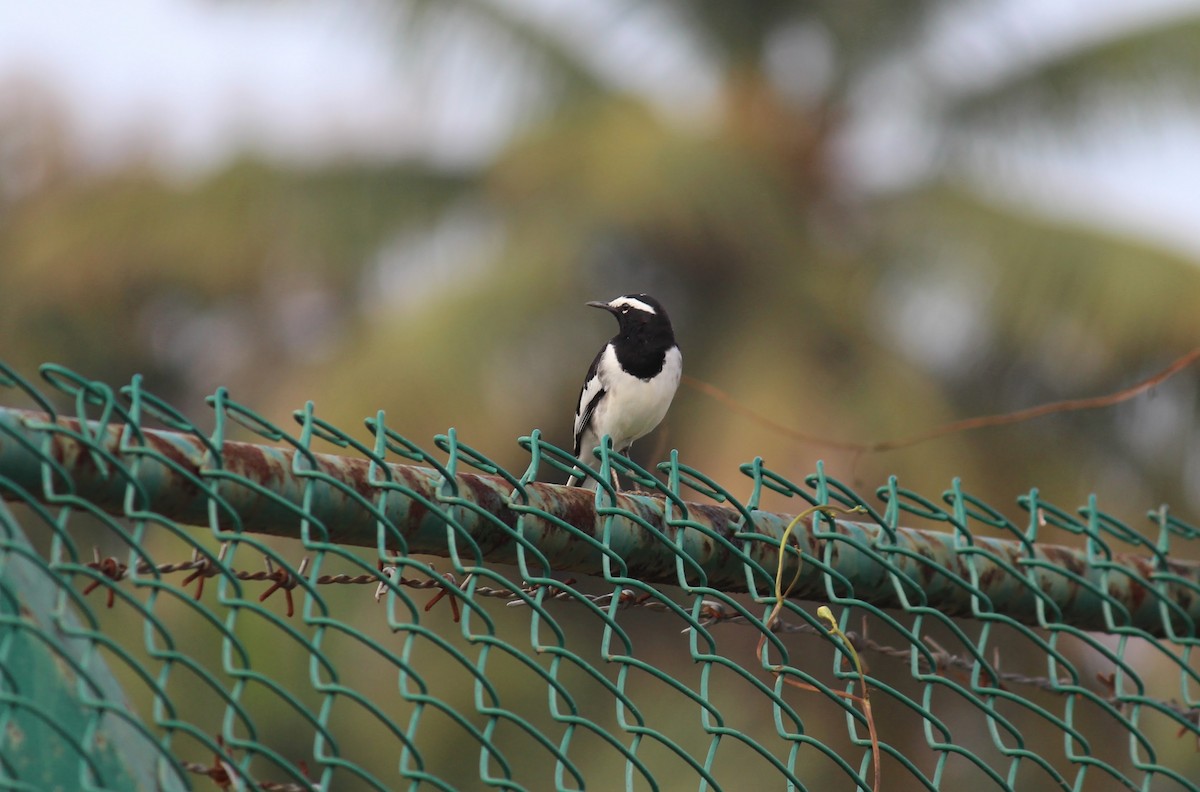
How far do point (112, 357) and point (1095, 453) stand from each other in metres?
12.0

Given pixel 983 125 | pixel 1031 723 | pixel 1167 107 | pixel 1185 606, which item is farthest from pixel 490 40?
pixel 1185 606

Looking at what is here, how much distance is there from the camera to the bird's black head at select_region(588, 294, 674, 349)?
6289 mm

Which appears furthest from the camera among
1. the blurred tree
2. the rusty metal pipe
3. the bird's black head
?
the blurred tree

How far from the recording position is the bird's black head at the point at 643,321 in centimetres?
629

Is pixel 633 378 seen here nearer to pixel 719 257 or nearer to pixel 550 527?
pixel 550 527

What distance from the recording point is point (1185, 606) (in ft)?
11.5

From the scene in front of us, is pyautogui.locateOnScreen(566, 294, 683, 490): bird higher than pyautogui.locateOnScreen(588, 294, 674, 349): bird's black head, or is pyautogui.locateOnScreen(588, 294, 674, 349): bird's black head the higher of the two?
pyautogui.locateOnScreen(588, 294, 674, 349): bird's black head

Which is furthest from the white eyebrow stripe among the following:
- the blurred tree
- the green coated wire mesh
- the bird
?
the blurred tree

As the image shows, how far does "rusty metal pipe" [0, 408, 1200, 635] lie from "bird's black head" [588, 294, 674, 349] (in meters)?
3.02

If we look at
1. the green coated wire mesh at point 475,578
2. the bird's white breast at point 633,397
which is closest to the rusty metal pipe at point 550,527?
the green coated wire mesh at point 475,578

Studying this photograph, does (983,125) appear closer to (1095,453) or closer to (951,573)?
(1095,453)

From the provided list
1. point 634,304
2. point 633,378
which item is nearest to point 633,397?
point 633,378

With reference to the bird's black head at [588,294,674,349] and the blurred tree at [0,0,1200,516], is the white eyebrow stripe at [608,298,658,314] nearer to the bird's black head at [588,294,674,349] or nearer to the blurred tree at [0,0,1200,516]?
the bird's black head at [588,294,674,349]

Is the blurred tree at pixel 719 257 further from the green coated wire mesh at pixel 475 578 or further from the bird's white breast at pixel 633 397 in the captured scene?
the green coated wire mesh at pixel 475 578
